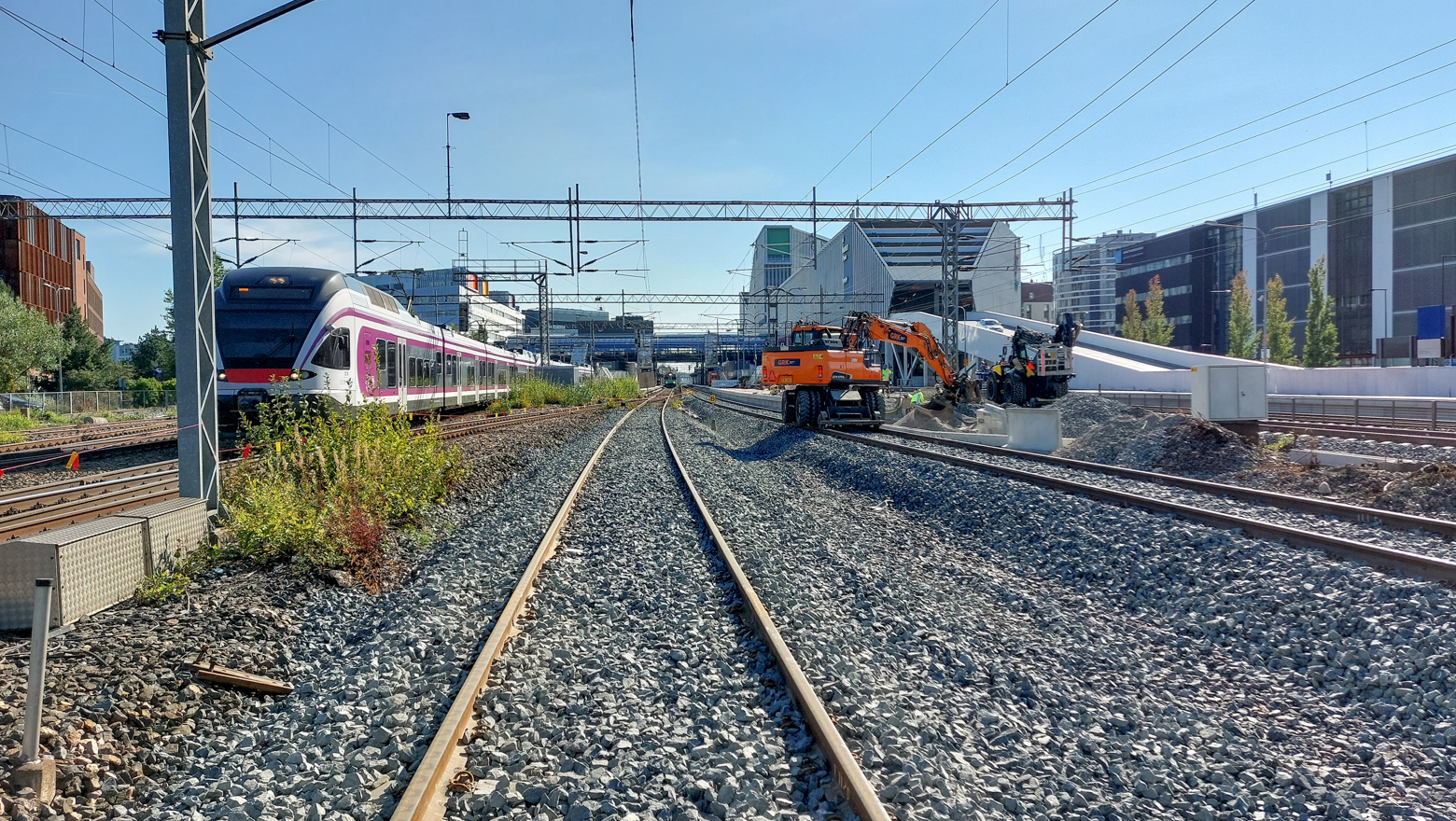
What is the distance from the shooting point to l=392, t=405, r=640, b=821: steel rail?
3402mm

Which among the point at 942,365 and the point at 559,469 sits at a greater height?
the point at 942,365

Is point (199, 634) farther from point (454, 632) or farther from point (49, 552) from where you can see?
point (454, 632)

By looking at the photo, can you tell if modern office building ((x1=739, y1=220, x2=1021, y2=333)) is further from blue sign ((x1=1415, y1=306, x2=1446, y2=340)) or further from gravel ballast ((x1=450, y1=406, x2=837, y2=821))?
gravel ballast ((x1=450, y1=406, x2=837, y2=821))

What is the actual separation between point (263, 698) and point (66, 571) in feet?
6.47

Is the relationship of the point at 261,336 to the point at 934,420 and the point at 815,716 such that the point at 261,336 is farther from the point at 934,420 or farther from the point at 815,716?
the point at 934,420

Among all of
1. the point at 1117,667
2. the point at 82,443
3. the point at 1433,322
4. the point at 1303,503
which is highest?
the point at 1433,322

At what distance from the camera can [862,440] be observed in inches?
795

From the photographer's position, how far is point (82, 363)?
4675 cm

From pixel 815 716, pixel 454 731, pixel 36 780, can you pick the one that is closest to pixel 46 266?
pixel 36 780

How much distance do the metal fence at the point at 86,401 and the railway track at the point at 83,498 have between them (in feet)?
81.8

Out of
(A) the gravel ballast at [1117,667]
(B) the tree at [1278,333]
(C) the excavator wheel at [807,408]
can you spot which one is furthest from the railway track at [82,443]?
(B) the tree at [1278,333]

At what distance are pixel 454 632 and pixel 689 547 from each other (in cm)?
335

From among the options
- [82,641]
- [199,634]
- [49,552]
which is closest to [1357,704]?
[199,634]

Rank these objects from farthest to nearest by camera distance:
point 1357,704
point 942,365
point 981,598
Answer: point 942,365, point 981,598, point 1357,704
